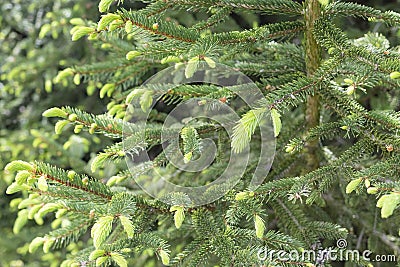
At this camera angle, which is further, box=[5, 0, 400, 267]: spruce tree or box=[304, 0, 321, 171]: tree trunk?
box=[304, 0, 321, 171]: tree trunk

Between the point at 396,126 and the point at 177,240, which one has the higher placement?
the point at 396,126


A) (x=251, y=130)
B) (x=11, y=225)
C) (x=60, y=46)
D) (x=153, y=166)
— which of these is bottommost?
(x=11, y=225)

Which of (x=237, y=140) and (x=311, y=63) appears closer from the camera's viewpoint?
(x=237, y=140)

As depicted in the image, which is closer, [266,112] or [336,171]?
[266,112]

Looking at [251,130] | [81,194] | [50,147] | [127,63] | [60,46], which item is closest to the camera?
[251,130]

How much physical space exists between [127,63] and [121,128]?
21.8 inches

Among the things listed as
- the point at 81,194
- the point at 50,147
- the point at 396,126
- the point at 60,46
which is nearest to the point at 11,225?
the point at 50,147

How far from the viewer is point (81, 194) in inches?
48.8

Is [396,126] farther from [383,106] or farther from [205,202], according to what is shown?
[383,106]

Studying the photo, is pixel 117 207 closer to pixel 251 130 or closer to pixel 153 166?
pixel 153 166

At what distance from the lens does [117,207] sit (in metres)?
1.11

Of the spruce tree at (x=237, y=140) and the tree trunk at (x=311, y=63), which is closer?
the spruce tree at (x=237, y=140)

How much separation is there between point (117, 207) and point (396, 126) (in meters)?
0.75

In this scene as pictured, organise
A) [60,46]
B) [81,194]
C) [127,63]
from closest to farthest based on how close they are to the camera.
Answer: [81,194]
[127,63]
[60,46]
